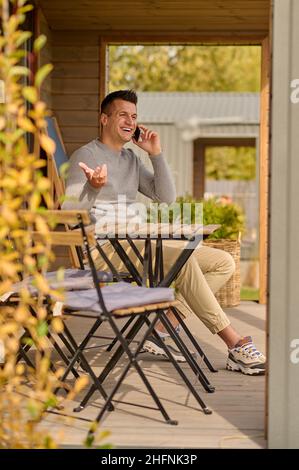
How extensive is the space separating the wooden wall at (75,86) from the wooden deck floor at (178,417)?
3199mm

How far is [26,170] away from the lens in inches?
91.2

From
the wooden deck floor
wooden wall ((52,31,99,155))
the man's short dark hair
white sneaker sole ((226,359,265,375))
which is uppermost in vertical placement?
wooden wall ((52,31,99,155))

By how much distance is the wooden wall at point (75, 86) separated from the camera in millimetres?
7516

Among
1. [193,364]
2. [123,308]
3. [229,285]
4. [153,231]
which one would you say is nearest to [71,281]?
[153,231]

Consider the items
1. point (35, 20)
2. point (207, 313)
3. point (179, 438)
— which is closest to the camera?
point (179, 438)

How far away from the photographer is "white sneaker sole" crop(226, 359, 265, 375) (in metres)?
4.42

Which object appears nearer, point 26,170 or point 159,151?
point 26,170

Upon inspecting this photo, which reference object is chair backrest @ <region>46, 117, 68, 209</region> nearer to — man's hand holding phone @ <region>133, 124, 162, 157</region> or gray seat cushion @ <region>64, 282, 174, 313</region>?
man's hand holding phone @ <region>133, 124, 162, 157</region>

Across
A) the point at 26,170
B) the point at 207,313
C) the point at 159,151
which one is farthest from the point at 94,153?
the point at 26,170

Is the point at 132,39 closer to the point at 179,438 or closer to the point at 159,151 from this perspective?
the point at 159,151

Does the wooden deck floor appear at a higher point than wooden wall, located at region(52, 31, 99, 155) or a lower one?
lower

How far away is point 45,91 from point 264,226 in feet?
7.04

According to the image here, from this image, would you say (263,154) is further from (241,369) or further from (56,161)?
(241,369)

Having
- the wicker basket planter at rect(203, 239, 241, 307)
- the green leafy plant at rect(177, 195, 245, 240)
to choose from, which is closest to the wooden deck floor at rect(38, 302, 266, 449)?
the wicker basket planter at rect(203, 239, 241, 307)
